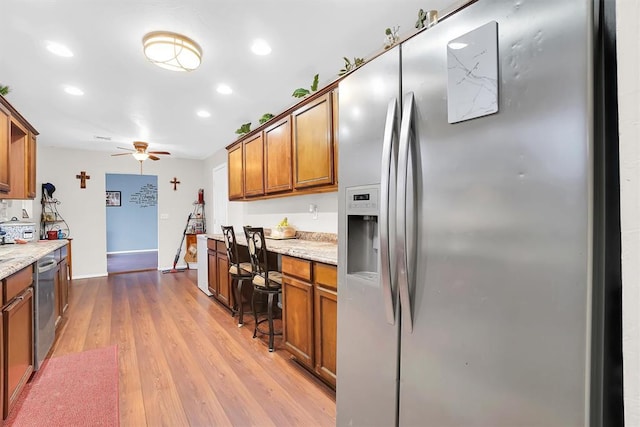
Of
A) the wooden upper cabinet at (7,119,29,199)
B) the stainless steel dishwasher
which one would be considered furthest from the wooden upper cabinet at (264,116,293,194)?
the wooden upper cabinet at (7,119,29,199)

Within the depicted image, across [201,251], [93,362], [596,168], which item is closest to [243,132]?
[201,251]

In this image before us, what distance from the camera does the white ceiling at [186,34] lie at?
6.53ft

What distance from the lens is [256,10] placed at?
79.1 inches

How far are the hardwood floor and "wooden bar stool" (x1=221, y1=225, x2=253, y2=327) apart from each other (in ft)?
0.58

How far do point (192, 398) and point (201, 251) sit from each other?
10.1 feet

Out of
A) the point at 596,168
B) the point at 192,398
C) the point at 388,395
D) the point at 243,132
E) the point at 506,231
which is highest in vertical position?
the point at 243,132

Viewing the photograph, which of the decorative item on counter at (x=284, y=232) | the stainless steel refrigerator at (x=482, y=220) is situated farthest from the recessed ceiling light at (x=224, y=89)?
the stainless steel refrigerator at (x=482, y=220)

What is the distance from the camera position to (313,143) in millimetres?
2734

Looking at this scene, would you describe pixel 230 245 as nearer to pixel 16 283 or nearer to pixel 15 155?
pixel 16 283

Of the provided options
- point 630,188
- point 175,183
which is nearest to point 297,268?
point 630,188

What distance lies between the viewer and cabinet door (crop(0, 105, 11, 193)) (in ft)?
8.43

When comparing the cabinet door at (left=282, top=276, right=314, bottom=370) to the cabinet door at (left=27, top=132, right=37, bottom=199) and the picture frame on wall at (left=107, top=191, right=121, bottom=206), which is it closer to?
the cabinet door at (left=27, top=132, right=37, bottom=199)

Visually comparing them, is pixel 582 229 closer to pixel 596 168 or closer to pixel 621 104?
pixel 596 168

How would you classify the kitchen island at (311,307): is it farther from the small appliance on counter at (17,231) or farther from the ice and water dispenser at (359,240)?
the small appliance on counter at (17,231)
